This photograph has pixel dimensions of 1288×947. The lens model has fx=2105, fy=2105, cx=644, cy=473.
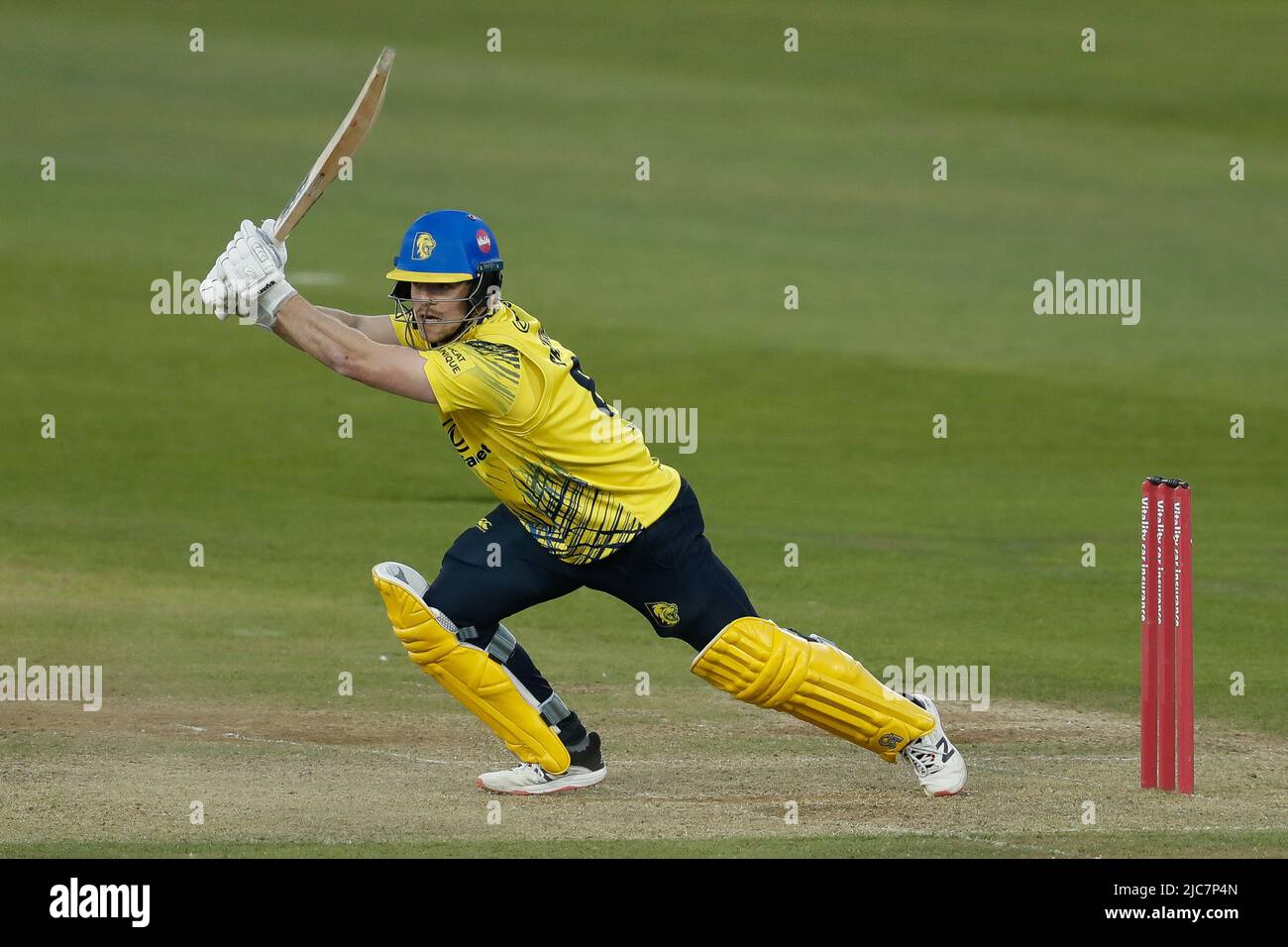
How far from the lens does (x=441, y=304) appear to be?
318 inches

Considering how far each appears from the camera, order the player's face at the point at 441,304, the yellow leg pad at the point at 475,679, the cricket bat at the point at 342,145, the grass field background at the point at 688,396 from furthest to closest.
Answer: the grass field background at the point at 688,396
the cricket bat at the point at 342,145
the yellow leg pad at the point at 475,679
the player's face at the point at 441,304

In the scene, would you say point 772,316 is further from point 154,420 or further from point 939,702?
point 939,702

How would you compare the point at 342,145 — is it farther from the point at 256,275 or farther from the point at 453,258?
the point at 256,275

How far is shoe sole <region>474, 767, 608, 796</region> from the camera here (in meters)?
8.48

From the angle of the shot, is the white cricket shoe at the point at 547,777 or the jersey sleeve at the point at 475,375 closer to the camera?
the jersey sleeve at the point at 475,375

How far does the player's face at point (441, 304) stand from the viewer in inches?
317

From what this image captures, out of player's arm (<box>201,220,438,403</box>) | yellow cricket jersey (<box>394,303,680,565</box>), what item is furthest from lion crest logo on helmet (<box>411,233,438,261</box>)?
player's arm (<box>201,220,438,403</box>)

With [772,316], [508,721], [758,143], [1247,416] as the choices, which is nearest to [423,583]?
[508,721]

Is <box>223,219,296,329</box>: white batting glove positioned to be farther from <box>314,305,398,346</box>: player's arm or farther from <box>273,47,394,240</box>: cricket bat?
<box>314,305,398,346</box>: player's arm

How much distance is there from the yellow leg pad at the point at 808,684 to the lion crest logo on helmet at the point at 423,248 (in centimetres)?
182

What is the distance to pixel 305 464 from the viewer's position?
18609mm

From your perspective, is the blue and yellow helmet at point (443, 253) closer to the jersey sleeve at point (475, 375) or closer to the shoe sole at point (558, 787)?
the jersey sleeve at point (475, 375)

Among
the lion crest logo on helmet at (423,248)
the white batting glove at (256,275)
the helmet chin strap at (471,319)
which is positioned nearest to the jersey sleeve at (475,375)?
the helmet chin strap at (471,319)

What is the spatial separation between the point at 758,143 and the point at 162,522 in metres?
21.2
